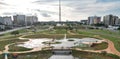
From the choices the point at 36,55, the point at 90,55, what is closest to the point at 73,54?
the point at 90,55

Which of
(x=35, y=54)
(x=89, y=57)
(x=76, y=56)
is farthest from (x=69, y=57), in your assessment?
(x=35, y=54)

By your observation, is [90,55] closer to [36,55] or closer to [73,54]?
[73,54]

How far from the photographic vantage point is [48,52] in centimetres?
3406

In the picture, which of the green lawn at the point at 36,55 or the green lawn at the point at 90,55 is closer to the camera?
the green lawn at the point at 90,55

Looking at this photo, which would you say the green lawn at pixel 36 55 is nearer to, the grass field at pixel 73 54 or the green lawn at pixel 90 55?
the grass field at pixel 73 54

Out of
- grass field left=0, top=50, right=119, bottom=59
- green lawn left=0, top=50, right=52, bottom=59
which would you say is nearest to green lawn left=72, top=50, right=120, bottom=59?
grass field left=0, top=50, right=119, bottom=59

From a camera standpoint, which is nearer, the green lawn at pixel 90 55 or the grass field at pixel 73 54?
the green lawn at pixel 90 55

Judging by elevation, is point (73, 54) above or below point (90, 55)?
below

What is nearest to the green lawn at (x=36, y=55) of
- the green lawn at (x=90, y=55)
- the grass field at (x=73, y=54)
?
the grass field at (x=73, y=54)

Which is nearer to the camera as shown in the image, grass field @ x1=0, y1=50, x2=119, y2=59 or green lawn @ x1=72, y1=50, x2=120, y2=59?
green lawn @ x1=72, y1=50, x2=120, y2=59

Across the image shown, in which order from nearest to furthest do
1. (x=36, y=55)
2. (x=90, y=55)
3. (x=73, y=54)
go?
(x=90, y=55)
(x=36, y=55)
(x=73, y=54)

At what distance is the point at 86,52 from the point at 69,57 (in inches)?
165

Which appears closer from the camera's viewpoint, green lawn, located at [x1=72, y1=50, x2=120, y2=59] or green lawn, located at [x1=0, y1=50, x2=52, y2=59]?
green lawn, located at [x1=72, y1=50, x2=120, y2=59]

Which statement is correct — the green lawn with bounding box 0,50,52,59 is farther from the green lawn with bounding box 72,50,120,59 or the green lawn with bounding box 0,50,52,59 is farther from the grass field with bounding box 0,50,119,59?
the green lawn with bounding box 72,50,120,59
